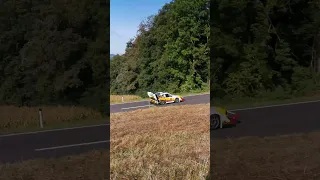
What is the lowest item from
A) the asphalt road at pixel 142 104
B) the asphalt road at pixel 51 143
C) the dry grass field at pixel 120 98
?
the asphalt road at pixel 51 143

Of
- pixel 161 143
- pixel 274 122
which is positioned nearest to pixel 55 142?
pixel 161 143

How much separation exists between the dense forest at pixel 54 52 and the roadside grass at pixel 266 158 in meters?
1.11

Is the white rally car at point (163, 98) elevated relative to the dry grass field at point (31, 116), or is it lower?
elevated

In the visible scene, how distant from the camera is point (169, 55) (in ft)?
7.79

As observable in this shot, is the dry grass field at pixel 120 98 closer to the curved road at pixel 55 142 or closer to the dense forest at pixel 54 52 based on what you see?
the dense forest at pixel 54 52

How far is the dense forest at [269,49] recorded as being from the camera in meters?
3.79

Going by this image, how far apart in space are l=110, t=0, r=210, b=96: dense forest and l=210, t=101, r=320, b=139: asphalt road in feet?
2.47

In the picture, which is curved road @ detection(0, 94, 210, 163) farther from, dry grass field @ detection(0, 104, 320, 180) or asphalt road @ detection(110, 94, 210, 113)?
dry grass field @ detection(0, 104, 320, 180)

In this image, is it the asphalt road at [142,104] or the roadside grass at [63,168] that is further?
the roadside grass at [63,168]

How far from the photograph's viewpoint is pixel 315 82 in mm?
4602

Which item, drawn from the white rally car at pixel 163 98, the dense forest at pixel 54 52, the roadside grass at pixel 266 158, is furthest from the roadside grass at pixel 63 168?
the roadside grass at pixel 266 158

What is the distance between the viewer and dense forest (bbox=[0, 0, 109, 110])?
2.31 metres

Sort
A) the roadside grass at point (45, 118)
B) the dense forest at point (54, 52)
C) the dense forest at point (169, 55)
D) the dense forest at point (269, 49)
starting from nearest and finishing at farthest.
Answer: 1. the dense forest at point (169, 55)
2. the dense forest at point (54, 52)
3. the roadside grass at point (45, 118)
4. the dense forest at point (269, 49)

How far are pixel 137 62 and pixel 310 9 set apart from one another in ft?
10.4
